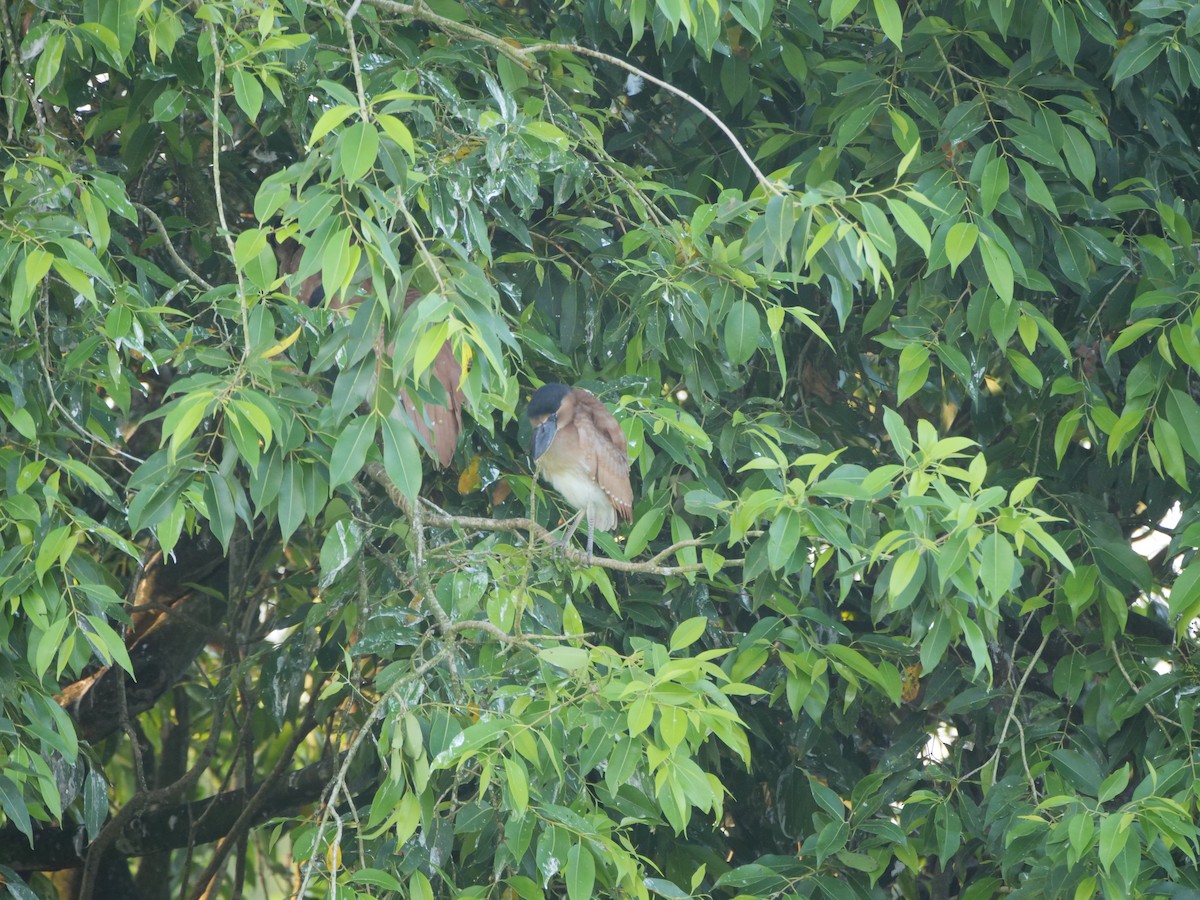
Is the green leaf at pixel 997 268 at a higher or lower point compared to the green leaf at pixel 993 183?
lower

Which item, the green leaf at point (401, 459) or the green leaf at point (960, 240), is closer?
the green leaf at point (401, 459)

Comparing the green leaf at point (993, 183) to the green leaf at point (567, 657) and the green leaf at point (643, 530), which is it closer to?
the green leaf at point (643, 530)

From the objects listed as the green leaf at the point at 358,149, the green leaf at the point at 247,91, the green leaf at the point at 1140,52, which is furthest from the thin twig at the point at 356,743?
the green leaf at the point at 1140,52

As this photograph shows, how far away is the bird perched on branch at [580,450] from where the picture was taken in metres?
3.59

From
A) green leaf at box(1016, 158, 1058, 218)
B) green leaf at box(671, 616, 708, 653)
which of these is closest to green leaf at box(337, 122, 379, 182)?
green leaf at box(671, 616, 708, 653)

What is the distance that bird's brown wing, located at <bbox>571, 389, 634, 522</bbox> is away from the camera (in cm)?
370

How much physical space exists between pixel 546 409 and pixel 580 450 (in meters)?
0.16

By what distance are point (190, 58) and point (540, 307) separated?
1.05m

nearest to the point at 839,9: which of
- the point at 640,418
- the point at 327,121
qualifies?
the point at 640,418

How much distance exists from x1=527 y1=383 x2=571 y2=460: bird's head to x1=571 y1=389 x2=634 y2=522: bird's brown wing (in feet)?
0.19

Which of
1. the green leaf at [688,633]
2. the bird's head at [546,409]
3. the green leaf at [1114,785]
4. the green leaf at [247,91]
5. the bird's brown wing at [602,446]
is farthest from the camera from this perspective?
the bird's brown wing at [602,446]

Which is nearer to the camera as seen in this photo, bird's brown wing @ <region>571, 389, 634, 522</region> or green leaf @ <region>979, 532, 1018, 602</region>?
green leaf @ <region>979, 532, 1018, 602</region>

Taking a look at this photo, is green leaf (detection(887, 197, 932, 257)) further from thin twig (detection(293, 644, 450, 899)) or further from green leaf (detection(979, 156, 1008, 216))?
thin twig (detection(293, 644, 450, 899))

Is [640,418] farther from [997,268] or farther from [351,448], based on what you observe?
[351,448]
